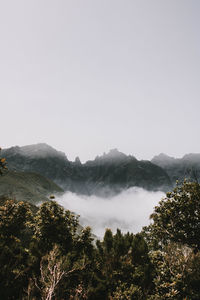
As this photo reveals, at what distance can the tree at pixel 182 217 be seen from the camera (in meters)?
22.8

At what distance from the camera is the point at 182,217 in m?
23.4

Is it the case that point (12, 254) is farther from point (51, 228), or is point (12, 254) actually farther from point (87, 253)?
point (87, 253)

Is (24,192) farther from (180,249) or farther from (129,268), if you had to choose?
(180,249)

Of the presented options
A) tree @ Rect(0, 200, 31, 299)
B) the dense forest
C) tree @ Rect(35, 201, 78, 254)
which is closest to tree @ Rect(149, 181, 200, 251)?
the dense forest

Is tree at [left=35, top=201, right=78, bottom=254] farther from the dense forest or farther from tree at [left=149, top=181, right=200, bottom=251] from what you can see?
tree at [left=149, top=181, right=200, bottom=251]

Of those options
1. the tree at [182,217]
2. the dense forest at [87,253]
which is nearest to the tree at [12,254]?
the dense forest at [87,253]

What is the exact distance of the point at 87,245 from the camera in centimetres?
2928

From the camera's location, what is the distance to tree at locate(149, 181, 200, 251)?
22844mm

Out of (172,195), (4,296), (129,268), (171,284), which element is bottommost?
(129,268)

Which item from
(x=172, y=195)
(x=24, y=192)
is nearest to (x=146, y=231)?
(x=172, y=195)

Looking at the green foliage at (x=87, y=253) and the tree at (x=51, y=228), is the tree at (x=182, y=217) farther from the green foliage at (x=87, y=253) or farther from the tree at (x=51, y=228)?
the tree at (x=51, y=228)

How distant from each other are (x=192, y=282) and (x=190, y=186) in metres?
11.4

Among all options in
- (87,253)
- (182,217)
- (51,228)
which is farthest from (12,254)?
(182,217)

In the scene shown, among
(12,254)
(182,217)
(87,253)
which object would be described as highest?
(182,217)
